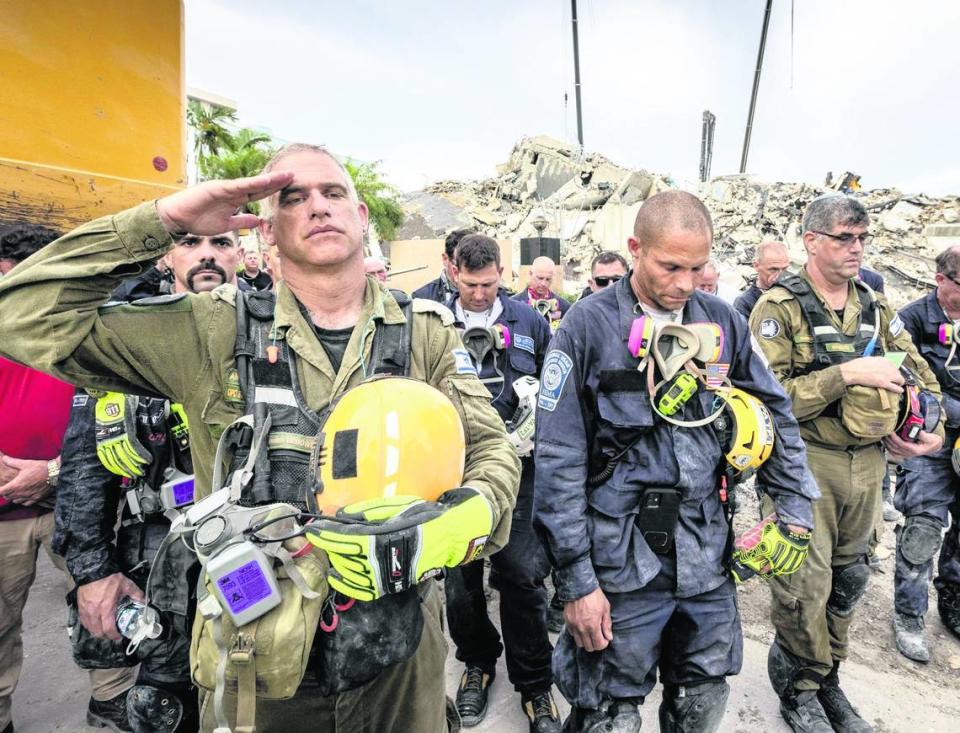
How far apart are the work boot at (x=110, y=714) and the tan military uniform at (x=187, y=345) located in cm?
219

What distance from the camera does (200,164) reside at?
29859 mm

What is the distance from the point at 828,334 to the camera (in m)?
3.15

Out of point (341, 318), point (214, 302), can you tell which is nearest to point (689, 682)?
point (341, 318)

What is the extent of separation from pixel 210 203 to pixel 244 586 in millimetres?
1006

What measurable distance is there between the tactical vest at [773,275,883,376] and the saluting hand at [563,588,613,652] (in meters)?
2.03

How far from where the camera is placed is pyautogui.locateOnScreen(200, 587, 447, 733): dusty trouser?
1.55 m

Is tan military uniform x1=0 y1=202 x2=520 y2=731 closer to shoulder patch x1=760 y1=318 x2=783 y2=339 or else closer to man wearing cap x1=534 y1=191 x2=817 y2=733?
man wearing cap x1=534 y1=191 x2=817 y2=733

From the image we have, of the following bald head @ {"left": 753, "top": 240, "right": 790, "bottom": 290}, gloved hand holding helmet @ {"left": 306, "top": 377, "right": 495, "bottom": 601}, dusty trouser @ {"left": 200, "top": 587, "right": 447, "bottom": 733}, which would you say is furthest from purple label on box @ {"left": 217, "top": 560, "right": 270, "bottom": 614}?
bald head @ {"left": 753, "top": 240, "right": 790, "bottom": 290}

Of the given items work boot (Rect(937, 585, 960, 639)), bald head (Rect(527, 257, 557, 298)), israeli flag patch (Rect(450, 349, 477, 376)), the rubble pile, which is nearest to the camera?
israeli flag patch (Rect(450, 349, 477, 376))

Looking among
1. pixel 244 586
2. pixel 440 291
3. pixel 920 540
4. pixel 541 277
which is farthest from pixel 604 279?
pixel 244 586

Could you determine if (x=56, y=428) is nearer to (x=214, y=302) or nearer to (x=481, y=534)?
(x=214, y=302)

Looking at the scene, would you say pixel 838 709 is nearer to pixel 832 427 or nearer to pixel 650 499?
pixel 832 427

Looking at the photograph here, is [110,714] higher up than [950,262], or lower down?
lower down

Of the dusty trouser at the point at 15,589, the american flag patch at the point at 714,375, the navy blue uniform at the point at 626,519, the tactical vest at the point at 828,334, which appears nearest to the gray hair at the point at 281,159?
the navy blue uniform at the point at 626,519
